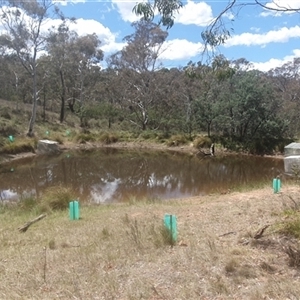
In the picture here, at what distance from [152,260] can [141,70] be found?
22809mm

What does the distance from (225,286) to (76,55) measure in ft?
92.2

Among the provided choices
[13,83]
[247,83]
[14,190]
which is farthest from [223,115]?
[13,83]

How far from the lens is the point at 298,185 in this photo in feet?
25.7

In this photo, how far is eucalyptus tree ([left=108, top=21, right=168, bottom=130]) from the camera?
25125mm

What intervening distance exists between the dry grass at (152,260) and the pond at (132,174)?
4.31 metres

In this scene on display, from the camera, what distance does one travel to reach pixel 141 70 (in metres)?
25.6

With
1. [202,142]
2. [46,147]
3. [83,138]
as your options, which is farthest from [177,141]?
[46,147]

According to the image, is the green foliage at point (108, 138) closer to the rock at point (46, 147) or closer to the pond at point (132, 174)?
the pond at point (132, 174)

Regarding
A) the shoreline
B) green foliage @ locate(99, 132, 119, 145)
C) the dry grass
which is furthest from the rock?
the dry grass

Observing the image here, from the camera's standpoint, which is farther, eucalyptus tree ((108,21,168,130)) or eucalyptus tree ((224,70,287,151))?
eucalyptus tree ((108,21,168,130))

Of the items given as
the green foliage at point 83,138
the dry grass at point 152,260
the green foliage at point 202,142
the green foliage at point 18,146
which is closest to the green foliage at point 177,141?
the green foliage at point 202,142

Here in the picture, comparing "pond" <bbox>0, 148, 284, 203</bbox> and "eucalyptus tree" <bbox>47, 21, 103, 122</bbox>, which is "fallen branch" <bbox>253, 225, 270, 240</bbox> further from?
"eucalyptus tree" <bbox>47, 21, 103, 122</bbox>

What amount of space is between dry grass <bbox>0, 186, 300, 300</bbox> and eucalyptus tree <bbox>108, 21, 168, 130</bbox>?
20024 millimetres

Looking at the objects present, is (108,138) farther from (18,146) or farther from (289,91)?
(289,91)
